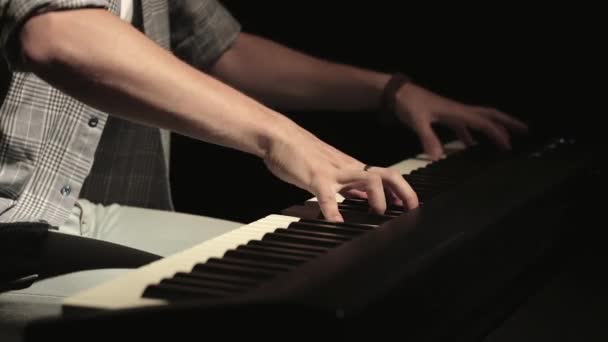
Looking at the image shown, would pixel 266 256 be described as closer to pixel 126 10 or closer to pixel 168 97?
pixel 168 97

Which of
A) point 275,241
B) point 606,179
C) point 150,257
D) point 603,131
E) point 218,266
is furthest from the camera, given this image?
point 603,131

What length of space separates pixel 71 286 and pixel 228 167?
46.1 inches

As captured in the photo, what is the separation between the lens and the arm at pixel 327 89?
198 centimetres

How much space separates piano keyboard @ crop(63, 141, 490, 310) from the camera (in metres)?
0.86

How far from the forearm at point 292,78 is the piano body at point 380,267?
0.44 m

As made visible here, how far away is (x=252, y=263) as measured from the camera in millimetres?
963

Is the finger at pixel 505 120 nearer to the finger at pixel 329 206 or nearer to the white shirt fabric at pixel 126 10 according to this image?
the white shirt fabric at pixel 126 10

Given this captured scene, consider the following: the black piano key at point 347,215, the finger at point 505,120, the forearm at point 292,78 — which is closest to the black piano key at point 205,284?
the black piano key at point 347,215

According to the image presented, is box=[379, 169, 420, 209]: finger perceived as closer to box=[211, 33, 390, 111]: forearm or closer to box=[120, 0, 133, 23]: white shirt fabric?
box=[120, 0, 133, 23]: white shirt fabric

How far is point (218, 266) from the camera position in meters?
0.95

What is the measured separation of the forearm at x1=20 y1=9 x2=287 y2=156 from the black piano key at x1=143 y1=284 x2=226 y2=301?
1.22 ft

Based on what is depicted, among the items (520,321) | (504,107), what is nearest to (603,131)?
(504,107)

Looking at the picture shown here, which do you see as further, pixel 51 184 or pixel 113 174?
pixel 113 174

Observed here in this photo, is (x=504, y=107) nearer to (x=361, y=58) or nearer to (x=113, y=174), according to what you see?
(x=361, y=58)
